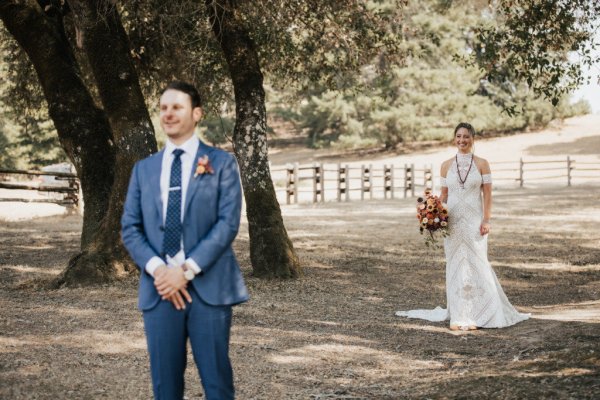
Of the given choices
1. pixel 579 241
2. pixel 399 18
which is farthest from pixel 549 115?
pixel 399 18

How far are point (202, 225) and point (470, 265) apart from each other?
608 cm

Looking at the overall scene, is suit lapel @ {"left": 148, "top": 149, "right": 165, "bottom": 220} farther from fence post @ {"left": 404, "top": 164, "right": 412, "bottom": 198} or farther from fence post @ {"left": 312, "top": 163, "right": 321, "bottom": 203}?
fence post @ {"left": 404, "top": 164, "right": 412, "bottom": 198}

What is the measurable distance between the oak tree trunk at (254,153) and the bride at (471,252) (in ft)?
12.0

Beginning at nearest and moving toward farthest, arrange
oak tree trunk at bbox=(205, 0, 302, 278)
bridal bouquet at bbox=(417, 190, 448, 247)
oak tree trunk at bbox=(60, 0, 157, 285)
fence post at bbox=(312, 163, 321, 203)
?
bridal bouquet at bbox=(417, 190, 448, 247) → oak tree trunk at bbox=(60, 0, 157, 285) → oak tree trunk at bbox=(205, 0, 302, 278) → fence post at bbox=(312, 163, 321, 203)

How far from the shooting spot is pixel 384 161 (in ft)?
180

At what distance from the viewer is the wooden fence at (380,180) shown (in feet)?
112

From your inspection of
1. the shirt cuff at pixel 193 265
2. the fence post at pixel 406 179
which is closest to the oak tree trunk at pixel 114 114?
the shirt cuff at pixel 193 265

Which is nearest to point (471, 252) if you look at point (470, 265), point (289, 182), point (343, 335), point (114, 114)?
point (470, 265)

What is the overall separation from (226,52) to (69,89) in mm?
2452

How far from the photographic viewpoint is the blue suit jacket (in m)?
4.22

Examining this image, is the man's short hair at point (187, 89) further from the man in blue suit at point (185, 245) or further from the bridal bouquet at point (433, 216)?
the bridal bouquet at point (433, 216)

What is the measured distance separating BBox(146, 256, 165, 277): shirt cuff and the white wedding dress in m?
6.07

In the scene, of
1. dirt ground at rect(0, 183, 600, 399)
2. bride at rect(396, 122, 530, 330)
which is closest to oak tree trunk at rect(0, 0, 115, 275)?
dirt ground at rect(0, 183, 600, 399)

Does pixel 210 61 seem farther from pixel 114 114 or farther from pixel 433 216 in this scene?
pixel 433 216
